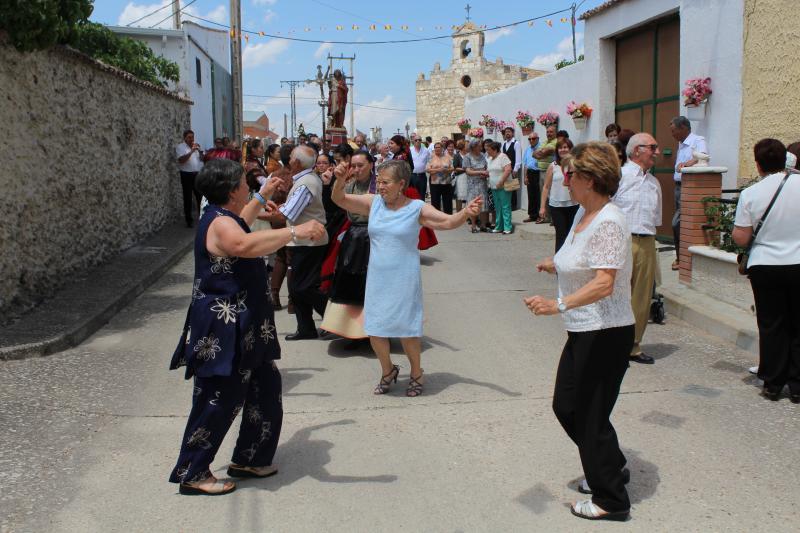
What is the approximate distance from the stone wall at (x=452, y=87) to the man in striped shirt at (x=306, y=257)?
4794 centimetres

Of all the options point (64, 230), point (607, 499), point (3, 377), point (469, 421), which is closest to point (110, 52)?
point (64, 230)

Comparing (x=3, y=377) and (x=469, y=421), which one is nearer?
(x=469, y=421)

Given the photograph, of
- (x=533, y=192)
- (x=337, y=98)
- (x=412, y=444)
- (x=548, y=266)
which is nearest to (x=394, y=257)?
(x=412, y=444)

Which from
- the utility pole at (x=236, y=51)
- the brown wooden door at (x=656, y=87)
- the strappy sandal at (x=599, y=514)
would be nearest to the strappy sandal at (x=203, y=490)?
the strappy sandal at (x=599, y=514)

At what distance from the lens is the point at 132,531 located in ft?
12.0

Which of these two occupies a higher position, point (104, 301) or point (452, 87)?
point (452, 87)

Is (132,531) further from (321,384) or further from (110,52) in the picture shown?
(110,52)

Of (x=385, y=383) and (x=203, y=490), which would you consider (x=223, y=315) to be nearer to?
(x=203, y=490)

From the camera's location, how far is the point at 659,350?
6.81m

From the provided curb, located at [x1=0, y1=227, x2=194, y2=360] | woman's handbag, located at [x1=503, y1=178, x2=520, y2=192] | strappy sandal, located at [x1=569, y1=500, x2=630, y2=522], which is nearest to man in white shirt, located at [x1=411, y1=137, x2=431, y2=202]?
woman's handbag, located at [x1=503, y1=178, x2=520, y2=192]

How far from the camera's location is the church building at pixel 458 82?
179 ft

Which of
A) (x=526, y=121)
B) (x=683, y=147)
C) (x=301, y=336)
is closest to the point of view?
(x=301, y=336)

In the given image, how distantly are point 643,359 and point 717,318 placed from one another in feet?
4.38

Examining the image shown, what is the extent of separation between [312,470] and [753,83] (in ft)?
26.5
